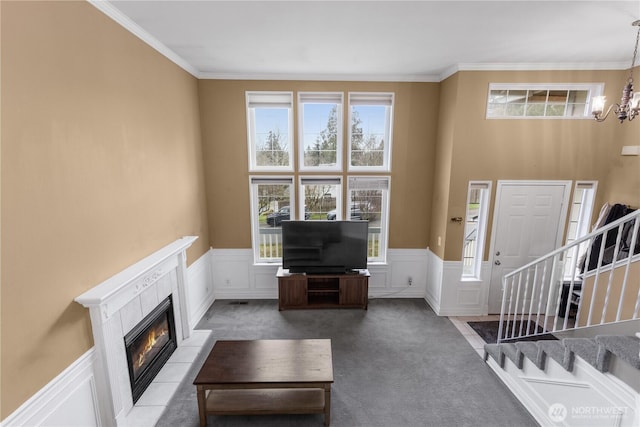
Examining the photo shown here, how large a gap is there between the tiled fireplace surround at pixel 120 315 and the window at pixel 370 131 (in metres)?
2.91

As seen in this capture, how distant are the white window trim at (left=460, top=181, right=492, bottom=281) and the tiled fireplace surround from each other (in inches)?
153

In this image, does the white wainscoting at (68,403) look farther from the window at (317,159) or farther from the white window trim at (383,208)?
the white window trim at (383,208)

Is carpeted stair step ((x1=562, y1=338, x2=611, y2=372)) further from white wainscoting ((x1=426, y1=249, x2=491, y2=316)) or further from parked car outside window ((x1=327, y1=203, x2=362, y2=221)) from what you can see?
parked car outside window ((x1=327, y1=203, x2=362, y2=221))

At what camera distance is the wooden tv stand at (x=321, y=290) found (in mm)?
4340

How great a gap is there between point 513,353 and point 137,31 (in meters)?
4.67

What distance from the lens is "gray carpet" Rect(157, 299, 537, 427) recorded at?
2510 millimetres

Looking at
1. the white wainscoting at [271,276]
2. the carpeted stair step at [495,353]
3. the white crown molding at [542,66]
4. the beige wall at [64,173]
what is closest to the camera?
the beige wall at [64,173]

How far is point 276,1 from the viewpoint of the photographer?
7.28 ft

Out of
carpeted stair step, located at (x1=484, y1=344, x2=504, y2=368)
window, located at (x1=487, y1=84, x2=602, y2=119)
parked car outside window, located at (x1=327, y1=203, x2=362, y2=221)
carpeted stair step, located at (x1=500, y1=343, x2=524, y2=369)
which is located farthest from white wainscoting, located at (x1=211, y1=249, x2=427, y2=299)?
window, located at (x1=487, y1=84, x2=602, y2=119)

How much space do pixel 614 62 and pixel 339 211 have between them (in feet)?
13.2

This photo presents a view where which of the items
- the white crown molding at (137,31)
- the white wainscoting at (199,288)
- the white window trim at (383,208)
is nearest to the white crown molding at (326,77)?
the white crown molding at (137,31)

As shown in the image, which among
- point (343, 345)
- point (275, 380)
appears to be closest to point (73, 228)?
point (275, 380)

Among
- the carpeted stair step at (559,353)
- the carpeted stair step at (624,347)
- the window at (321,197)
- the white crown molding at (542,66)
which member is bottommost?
the carpeted stair step at (559,353)

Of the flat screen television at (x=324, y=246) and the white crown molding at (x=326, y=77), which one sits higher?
the white crown molding at (x=326, y=77)
